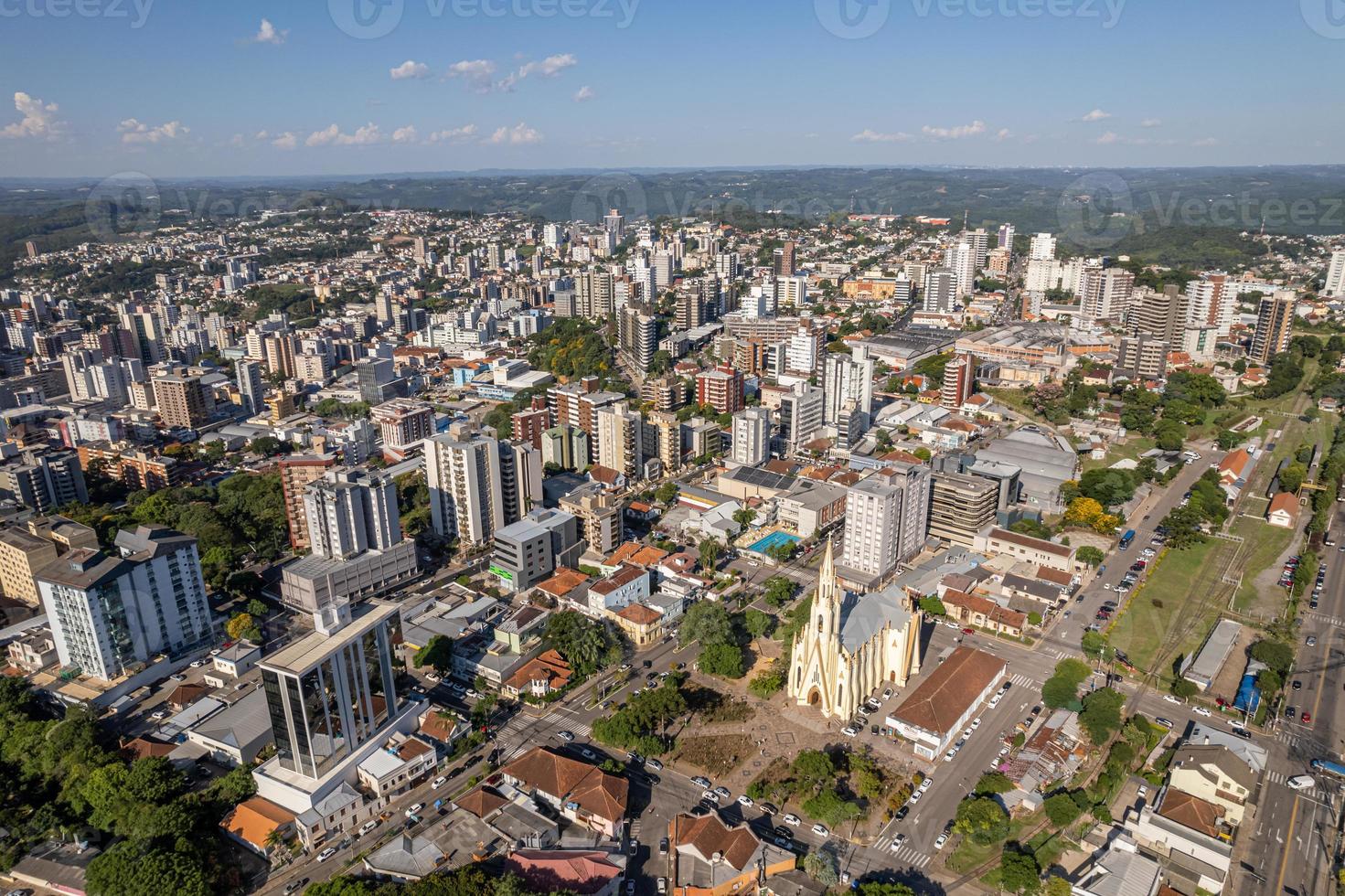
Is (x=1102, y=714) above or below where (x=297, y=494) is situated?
below

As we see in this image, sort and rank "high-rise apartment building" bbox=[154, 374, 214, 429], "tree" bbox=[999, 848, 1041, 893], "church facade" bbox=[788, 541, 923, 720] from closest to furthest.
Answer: "tree" bbox=[999, 848, 1041, 893] → "church facade" bbox=[788, 541, 923, 720] → "high-rise apartment building" bbox=[154, 374, 214, 429]

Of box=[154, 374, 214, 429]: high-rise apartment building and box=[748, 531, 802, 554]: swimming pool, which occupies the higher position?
box=[154, 374, 214, 429]: high-rise apartment building

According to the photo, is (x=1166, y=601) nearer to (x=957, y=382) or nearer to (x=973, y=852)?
(x=973, y=852)

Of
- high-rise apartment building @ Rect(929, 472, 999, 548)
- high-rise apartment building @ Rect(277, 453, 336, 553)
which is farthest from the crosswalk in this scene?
high-rise apartment building @ Rect(277, 453, 336, 553)

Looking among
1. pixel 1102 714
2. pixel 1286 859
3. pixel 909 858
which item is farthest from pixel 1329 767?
pixel 909 858

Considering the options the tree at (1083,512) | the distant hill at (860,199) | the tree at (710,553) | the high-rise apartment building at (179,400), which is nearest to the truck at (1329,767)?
the tree at (1083,512)

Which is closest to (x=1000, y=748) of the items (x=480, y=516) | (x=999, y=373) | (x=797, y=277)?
(x=480, y=516)

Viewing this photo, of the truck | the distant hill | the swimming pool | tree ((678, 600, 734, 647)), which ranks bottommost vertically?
the truck

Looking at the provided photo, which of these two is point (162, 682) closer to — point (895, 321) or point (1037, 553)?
point (1037, 553)

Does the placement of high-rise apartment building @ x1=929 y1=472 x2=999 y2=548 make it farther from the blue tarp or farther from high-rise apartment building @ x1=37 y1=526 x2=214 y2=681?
high-rise apartment building @ x1=37 y1=526 x2=214 y2=681
